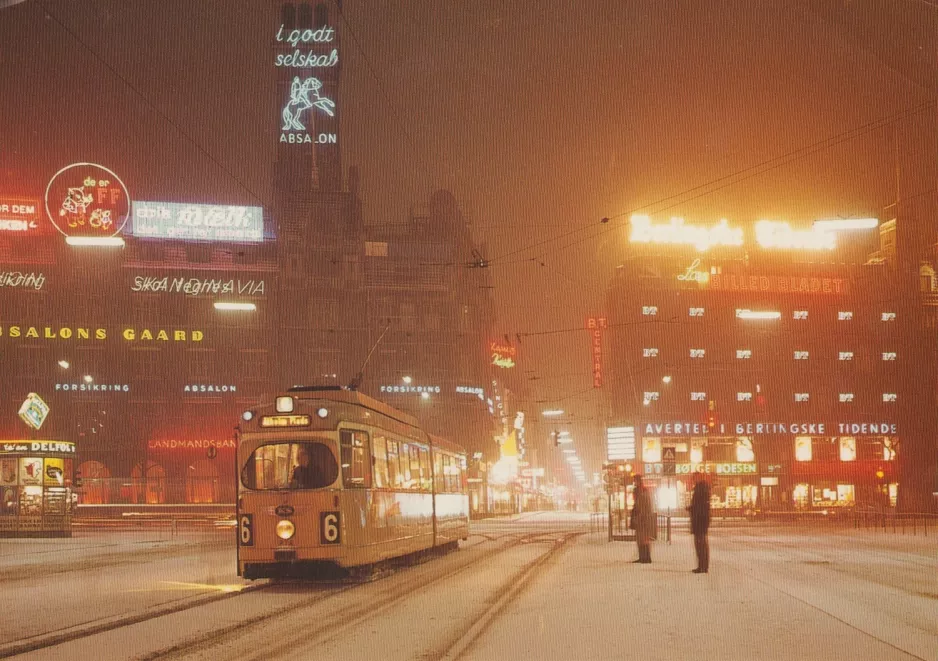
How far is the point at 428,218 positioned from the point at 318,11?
1024 inches

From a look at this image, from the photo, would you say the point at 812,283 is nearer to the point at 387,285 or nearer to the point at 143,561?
the point at 387,285

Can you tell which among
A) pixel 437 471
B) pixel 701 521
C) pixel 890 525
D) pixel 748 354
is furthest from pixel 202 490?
pixel 701 521

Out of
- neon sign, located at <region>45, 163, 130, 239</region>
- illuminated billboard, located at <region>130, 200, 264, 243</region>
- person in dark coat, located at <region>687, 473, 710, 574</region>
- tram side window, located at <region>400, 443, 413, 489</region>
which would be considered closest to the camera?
person in dark coat, located at <region>687, 473, 710, 574</region>

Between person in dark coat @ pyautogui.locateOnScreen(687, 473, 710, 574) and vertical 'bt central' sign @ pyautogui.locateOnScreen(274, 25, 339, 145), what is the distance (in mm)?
76266

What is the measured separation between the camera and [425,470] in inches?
901

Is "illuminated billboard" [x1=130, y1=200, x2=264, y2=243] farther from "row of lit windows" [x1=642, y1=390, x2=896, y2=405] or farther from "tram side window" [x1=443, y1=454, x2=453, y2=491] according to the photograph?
"tram side window" [x1=443, y1=454, x2=453, y2=491]

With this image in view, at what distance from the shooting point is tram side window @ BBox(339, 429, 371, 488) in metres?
16.7

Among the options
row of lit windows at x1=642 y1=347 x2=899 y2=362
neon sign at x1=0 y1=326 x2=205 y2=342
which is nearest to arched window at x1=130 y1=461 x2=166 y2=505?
neon sign at x1=0 y1=326 x2=205 y2=342

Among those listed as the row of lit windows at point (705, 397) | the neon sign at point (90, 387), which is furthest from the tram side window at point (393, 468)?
the row of lit windows at point (705, 397)

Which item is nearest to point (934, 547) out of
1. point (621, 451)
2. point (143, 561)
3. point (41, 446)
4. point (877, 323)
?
point (143, 561)

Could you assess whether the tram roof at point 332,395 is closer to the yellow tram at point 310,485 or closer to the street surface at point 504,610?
the yellow tram at point 310,485

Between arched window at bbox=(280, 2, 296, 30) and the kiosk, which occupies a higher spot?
arched window at bbox=(280, 2, 296, 30)

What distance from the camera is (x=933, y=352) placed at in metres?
102

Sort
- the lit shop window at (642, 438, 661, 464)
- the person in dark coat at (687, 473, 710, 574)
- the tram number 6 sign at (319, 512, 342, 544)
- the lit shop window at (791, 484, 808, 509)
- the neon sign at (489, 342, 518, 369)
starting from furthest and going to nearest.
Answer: the neon sign at (489, 342, 518, 369) → the lit shop window at (642, 438, 661, 464) → the lit shop window at (791, 484, 808, 509) → the person in dark coat at (687, 473, 710, 574) → the tram number 6 sign at (319, 512, 342, 544)
